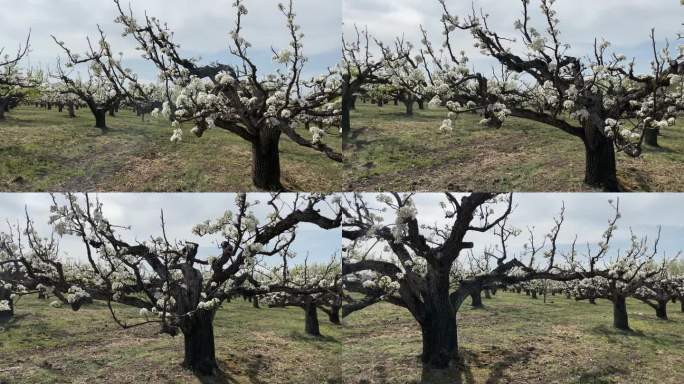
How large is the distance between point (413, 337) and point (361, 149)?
488 cm

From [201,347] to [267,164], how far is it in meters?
3.78

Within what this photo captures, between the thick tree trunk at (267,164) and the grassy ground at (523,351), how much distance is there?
3498mm

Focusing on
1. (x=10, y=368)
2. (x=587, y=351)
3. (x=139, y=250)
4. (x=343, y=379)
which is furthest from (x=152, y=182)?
(x=587, y=351)

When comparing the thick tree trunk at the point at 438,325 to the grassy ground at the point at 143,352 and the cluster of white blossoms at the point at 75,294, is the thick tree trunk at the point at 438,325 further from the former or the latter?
the cluster of white blossoms at the point at 75,294

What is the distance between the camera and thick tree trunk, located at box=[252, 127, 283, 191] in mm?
10367

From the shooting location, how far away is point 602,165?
33.7 ft

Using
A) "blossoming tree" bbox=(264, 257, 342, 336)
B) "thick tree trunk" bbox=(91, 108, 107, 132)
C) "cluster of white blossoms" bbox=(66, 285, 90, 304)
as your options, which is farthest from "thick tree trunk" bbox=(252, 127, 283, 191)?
"thick tree trunk" bbox=(91, 108, 107, 132)

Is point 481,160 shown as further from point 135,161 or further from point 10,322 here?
point 10,322

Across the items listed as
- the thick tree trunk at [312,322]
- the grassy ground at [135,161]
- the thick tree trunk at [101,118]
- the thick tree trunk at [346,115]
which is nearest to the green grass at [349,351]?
the thick tree trunk at [312,322]

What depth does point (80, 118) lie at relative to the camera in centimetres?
1625

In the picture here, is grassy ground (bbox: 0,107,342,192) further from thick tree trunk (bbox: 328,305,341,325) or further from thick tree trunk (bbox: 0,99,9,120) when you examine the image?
thick tree trunk (bbox: 328,305,341,325)

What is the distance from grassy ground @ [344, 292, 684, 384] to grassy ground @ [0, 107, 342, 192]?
3491 millimetres

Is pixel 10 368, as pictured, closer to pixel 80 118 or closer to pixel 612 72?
pixel 80 118

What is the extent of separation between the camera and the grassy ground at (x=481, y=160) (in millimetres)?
11414
